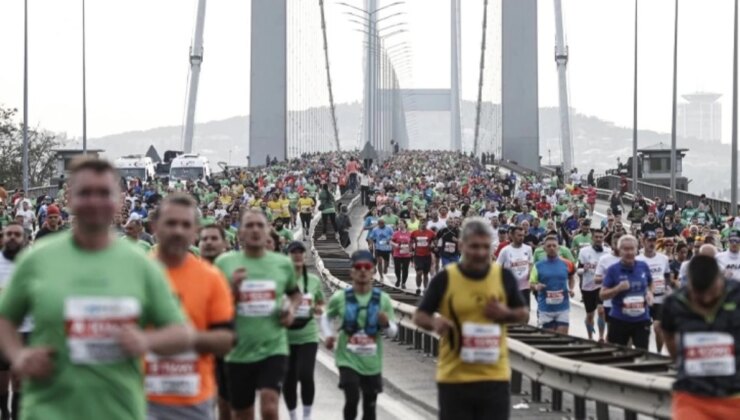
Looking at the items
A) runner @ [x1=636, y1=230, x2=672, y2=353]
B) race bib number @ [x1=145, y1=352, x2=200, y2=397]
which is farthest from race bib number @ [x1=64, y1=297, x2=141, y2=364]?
runner @ [x1=636, y1=230, x2=672, y2=353]

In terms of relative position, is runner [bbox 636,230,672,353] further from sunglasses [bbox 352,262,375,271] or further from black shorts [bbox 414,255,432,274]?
black shorts [bbox 414,255,432,274]

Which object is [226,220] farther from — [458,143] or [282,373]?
[458,143]

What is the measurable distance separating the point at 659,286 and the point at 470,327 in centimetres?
977

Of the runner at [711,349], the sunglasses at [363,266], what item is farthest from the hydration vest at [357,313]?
the runner at [711,349]

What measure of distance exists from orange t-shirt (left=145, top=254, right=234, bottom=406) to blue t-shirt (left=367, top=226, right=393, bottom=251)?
27.1 m

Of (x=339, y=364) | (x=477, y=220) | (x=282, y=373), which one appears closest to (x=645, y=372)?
(x=339, y=364)

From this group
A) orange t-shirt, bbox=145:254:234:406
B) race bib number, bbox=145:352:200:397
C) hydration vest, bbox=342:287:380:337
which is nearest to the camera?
orange t-shirt, bbox=145:254:234:406

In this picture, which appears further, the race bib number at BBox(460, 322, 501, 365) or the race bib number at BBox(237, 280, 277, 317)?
the race bib number at BBox(237, 280, 277, 317)

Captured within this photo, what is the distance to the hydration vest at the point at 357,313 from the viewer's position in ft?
41.7

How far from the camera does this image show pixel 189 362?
8.23 metres

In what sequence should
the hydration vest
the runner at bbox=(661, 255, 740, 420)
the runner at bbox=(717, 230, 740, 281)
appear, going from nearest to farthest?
the runner at bbox=(661, 255, 740, 420) → the hydration vest → the runner at bbox=(717, 230, 740, 281)

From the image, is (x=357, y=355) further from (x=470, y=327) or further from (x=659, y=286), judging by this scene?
(x=659, y=286)

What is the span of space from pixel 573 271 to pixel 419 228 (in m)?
12.0

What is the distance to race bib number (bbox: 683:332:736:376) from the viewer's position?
29.3 feet
